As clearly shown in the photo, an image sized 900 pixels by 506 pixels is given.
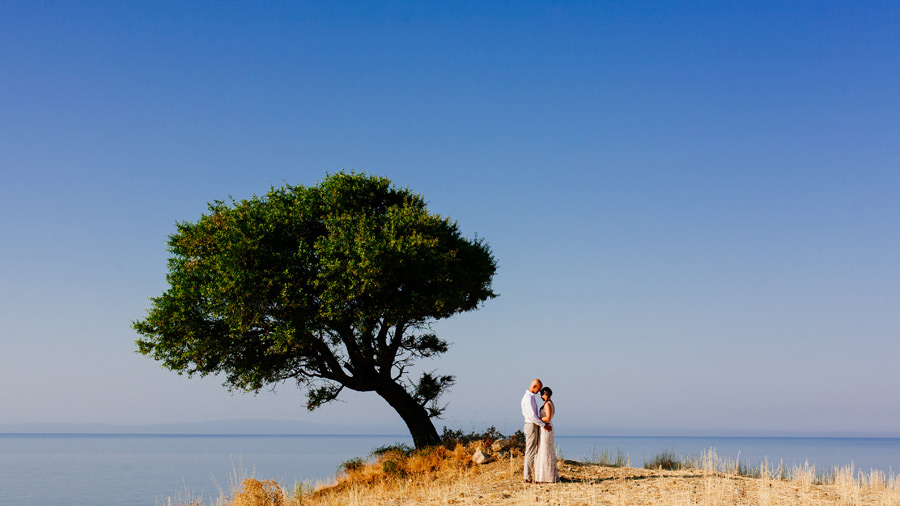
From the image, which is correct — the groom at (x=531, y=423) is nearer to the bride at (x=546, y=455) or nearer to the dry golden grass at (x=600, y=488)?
the bride at (x=546, y=455)

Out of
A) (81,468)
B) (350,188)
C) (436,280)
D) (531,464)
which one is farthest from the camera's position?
(81,468)

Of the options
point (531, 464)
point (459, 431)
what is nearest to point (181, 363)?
point (459, 431)

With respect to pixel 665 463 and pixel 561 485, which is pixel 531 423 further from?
pixel 665 463

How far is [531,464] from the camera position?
18.9 m

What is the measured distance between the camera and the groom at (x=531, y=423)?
18109 mm

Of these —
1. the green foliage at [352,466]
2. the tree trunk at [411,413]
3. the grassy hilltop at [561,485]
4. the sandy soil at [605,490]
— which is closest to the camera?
the sandy soil at [605,490]

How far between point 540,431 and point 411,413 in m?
9.17

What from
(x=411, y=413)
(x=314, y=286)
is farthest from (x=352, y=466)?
(x=314, y=286)

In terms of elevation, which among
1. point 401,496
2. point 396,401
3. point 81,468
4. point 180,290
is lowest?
point 81,468

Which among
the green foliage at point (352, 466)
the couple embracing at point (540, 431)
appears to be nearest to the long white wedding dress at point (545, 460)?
the couple embracing at point (540, 431)

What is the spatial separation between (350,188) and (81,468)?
191 ft

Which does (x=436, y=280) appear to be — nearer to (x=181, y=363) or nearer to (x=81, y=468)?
(x=181, y=363)

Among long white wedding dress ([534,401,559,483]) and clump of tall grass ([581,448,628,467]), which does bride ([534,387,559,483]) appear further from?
clump of tall grass ([581,448,628,467])

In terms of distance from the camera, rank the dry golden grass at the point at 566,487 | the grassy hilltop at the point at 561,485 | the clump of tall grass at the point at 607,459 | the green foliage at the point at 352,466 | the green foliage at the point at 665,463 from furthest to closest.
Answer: the green foliage at the point at 352,466
the clump of tall grass at the point at 607,459
the green foliage at the point at 665,463
the grassy hilltop at the point at 561,485
the dry golden grass at the point at 566,487
